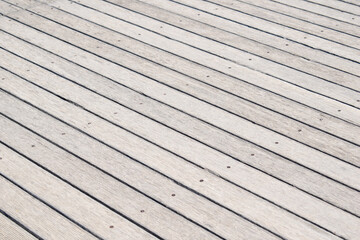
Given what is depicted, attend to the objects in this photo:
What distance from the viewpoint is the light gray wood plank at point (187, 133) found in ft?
7.93

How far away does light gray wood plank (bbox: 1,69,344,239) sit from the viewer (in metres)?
2.24

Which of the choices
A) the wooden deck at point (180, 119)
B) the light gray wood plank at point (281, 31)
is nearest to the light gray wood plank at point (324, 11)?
the wooden deck at point (180, 119)

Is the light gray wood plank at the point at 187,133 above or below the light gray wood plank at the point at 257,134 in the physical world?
below

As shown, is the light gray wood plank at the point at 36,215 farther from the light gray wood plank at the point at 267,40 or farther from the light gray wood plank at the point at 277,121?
the light gray wood plank at the point at 267,40

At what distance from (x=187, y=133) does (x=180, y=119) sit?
4.6 inches

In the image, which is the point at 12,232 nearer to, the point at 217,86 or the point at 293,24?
the point at 217,86

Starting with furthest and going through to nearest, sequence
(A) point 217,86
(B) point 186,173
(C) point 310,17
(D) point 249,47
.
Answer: (C) point 310,17
(D) point 249,47
(A) point 217,86
(B) point 186,173

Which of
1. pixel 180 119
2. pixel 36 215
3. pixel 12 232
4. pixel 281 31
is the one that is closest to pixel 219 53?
pixel 281 31

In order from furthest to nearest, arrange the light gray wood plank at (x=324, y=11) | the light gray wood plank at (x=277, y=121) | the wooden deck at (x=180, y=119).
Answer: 1. the light gray wood plank at (x=324, y=11)
2. the light gray wood plank at (x=277, y=121)
3. the wooden deck at (x=180, y=119)

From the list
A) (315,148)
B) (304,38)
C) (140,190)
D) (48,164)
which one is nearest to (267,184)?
(315,148)

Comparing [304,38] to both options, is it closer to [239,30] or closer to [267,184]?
[239,30]

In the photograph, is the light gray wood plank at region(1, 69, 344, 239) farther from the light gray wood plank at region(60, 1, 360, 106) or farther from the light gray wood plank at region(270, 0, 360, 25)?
the light gray wood plank at region(270, 0, 360, 25)

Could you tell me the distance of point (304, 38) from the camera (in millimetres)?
3512

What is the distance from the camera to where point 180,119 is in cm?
280
